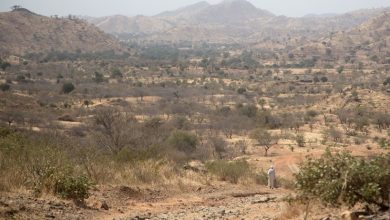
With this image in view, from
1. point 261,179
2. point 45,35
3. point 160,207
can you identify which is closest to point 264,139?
point 261,179

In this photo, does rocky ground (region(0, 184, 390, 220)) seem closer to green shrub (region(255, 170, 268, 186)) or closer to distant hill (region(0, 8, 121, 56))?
green shrub (region(255, 170, 268, 186))

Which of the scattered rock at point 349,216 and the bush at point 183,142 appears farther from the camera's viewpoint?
the bush at point 183,142

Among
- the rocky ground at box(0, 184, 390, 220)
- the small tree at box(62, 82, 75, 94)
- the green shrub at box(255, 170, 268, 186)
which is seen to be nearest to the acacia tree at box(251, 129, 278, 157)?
the green shrub at box(255, 170, 268, 186)

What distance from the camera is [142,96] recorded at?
207 ft

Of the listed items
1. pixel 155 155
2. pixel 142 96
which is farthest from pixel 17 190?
pixel 142 96

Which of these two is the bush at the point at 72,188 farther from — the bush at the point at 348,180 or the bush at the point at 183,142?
the bush at the point at 183,142

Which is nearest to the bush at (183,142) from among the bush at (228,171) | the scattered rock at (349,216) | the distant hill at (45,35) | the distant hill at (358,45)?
the bush at (228,171)

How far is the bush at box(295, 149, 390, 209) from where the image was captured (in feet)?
25.0

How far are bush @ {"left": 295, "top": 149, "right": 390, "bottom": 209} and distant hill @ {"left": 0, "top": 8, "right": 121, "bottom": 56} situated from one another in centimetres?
11202

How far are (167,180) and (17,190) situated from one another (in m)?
5.32

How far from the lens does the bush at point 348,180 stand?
25.0 feet

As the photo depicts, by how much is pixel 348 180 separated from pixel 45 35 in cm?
13634

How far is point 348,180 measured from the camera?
25.3 ft

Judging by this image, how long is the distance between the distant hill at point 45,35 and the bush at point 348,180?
11202 cm
